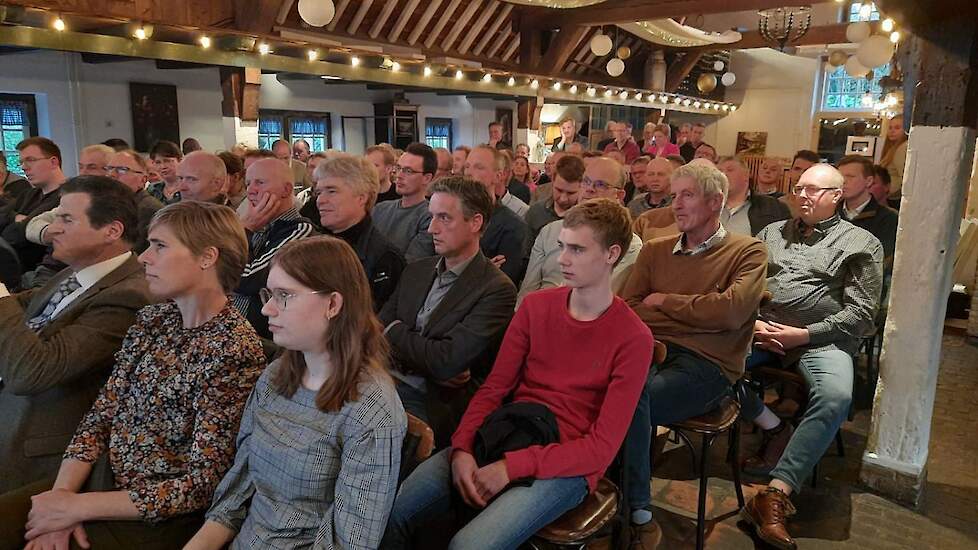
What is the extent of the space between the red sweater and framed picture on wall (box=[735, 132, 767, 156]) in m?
15.3

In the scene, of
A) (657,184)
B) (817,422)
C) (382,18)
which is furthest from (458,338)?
(382,18)

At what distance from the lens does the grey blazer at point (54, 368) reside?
1705 millimetres

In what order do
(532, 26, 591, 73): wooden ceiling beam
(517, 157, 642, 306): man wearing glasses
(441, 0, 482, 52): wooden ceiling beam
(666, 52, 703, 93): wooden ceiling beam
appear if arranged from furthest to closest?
1. (666, 52, 703, 93): wooden ceiling beam
2. (532, 26, 591, 73): wooden ceiling beam
3. (441, 0, 482, 52): wooden ceiling beam
4. (517, 157, 642, 306): man wearing glasses

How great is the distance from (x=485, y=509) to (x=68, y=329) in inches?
48.1

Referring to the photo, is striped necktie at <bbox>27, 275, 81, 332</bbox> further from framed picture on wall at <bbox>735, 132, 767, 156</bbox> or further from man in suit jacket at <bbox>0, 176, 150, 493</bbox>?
framed picture on wall at <bbox>735, 132, 767, 156</bbox>

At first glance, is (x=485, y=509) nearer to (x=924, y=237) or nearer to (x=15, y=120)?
(x=924, y=237)

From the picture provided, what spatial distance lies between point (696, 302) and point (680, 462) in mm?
1082

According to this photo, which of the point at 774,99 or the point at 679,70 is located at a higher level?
the point at 679,70

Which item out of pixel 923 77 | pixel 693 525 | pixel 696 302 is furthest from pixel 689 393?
pixel 923 77

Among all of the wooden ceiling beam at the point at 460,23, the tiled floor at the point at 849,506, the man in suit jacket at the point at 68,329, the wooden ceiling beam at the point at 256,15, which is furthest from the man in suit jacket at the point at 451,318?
the wooden ceiling beam at the point at 460,23

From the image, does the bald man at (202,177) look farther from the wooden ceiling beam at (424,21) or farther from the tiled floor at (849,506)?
the wooden ceiling beam at (424,21)

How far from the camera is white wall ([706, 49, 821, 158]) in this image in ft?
49.9

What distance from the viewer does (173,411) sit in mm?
1632

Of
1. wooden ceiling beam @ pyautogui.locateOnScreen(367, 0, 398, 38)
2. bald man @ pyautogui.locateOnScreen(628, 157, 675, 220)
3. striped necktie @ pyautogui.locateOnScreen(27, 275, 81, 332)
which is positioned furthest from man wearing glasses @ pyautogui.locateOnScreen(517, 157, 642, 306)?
wooden ceiling beam @ pyautogui.locateOnScreen(367, 0, 398, 38)
